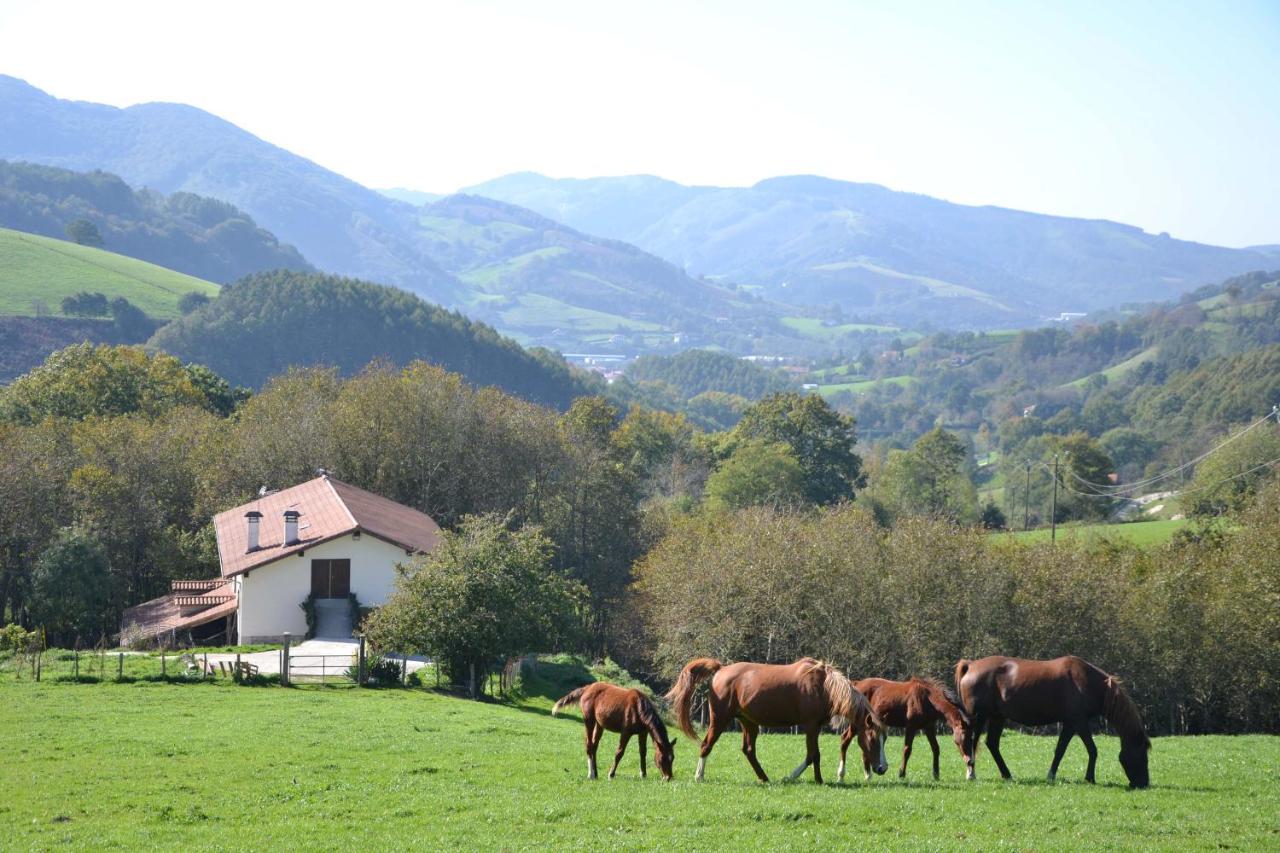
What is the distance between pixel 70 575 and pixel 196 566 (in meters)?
6.94

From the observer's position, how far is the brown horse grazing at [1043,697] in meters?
17.0

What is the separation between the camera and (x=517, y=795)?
1605 cm

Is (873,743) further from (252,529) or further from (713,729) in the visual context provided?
(252,529)

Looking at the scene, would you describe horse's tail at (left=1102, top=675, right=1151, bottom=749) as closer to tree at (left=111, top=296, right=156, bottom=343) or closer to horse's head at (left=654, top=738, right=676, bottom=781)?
horse's head at (left=654, top=738, right=676, bottom=781)

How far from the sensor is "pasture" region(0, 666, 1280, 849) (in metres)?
13.7

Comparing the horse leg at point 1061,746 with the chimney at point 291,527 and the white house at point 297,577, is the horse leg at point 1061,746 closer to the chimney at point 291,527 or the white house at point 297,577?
the white house at point 297,577

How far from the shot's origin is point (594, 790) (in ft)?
52.7

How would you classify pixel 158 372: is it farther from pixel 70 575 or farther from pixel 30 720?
pixel 30 720

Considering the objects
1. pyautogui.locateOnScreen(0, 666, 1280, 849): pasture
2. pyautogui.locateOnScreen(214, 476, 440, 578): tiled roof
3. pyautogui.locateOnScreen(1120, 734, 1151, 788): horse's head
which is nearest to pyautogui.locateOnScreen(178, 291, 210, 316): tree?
pyautogui.locateOnScreen(214, 476, 440, 578): tiled roof

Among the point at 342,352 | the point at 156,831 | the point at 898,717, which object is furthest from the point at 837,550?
the point at 342,352

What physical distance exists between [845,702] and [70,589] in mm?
41038

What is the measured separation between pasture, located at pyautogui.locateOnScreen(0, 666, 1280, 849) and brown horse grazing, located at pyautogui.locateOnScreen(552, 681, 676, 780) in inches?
15.8

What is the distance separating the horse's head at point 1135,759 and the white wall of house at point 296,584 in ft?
101

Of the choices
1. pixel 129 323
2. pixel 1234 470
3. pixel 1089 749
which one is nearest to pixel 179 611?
pixel 1089 749
